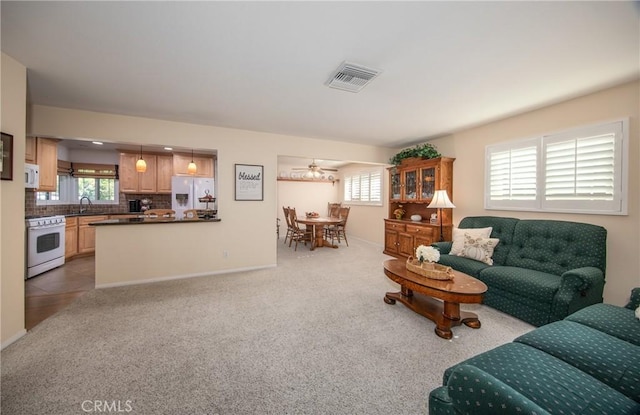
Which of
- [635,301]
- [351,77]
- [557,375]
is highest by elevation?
[351,77]

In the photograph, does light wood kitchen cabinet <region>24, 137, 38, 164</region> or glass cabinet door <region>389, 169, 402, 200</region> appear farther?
glass cabinet door <region>389, 169, 402, 200</region>

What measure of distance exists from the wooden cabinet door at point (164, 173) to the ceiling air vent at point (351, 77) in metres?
5.10

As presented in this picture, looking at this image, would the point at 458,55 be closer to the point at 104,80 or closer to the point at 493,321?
the point at 493,321

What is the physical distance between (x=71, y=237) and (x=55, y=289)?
2063 millimetres

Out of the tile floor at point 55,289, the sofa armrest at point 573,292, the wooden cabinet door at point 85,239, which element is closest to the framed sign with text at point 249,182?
the tile floor at point 55,289

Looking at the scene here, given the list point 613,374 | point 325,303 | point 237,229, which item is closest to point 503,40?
point 613,374

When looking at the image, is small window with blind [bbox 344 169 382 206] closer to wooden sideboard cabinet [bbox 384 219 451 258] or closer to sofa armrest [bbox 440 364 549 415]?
wooden sideboard cabinet [bbox 384 219 451 258]

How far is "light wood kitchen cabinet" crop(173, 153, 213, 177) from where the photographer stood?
574cm

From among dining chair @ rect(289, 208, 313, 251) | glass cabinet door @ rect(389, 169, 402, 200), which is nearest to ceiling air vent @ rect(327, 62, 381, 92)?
glass cabinet door @ rect(389, 169, 402, 200)

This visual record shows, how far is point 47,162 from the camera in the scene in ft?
14.5

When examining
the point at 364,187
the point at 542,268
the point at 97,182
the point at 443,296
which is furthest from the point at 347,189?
the point at 97,182

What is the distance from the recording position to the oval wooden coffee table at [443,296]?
2.16m

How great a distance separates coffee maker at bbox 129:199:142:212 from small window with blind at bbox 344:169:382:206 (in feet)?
Result: 19.5

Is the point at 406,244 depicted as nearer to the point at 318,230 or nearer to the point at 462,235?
the point at 462,235
